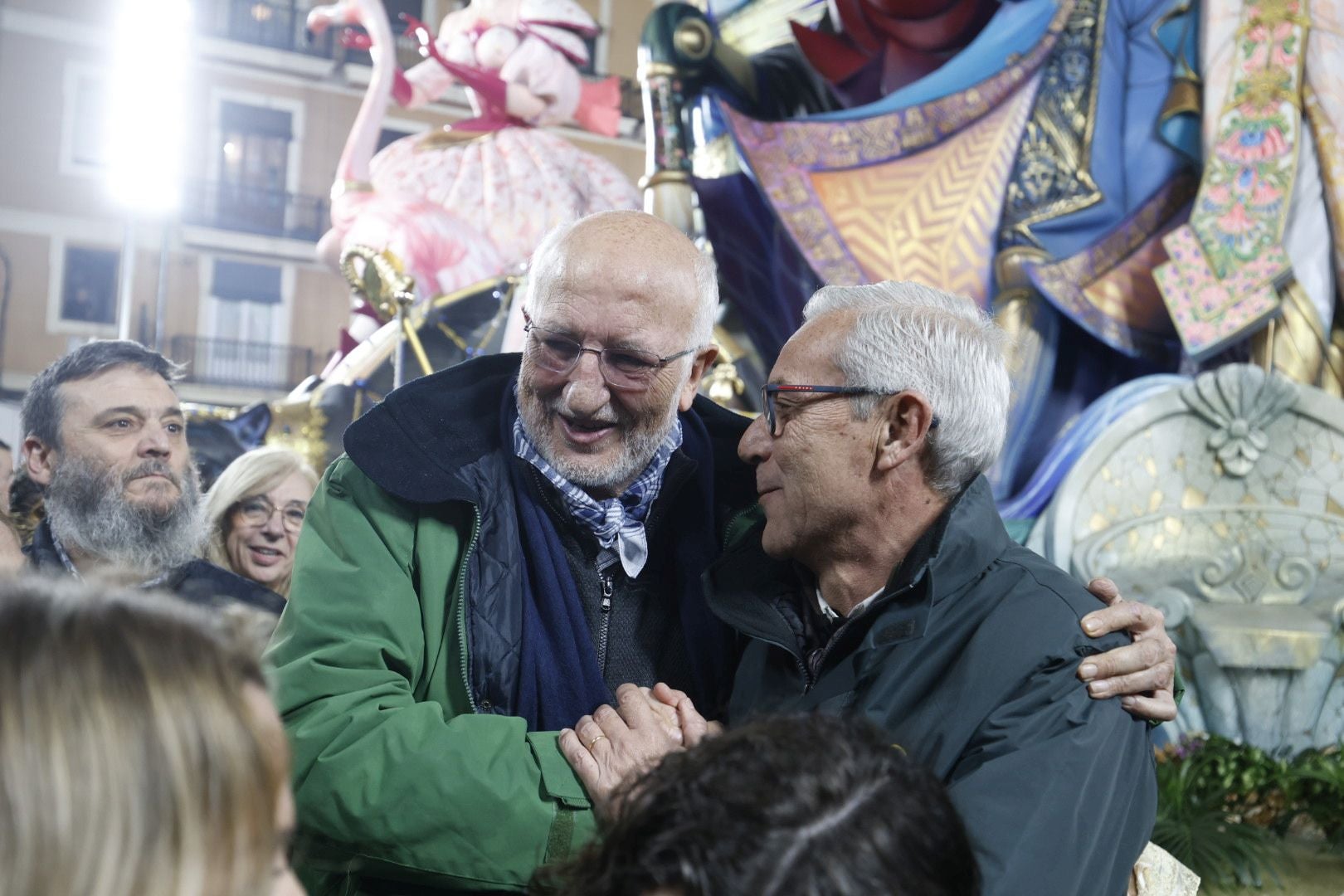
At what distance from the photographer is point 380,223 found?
20.6ft

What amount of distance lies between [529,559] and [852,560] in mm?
460

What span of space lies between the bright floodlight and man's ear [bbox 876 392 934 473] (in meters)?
5.22

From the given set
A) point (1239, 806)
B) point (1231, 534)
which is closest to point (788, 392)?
point (1239, 806)

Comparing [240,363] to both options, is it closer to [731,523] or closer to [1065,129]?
[1065,129]

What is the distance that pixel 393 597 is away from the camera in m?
1.80

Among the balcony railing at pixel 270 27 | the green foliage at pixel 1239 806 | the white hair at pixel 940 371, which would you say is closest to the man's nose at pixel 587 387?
the white hair at pixel 940 371

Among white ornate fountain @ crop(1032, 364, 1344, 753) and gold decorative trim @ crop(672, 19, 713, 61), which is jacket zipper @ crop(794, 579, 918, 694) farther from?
gold decorative trim @ crop(672, 19, 713, 61)

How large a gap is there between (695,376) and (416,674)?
645mm

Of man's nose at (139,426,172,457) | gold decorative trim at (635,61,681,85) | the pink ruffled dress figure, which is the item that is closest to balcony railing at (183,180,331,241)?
the pink ruffled dress figure

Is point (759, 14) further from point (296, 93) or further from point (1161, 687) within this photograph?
point (1161, 687)

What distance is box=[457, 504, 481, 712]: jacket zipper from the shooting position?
179 cm

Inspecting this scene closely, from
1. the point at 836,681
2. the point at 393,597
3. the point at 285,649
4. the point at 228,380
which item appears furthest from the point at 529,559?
the point at 228,380

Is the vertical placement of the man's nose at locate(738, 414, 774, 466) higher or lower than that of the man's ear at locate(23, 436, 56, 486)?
higher

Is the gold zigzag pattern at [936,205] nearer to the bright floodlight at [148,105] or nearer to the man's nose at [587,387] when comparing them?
the bright floodlight at [148,105]
